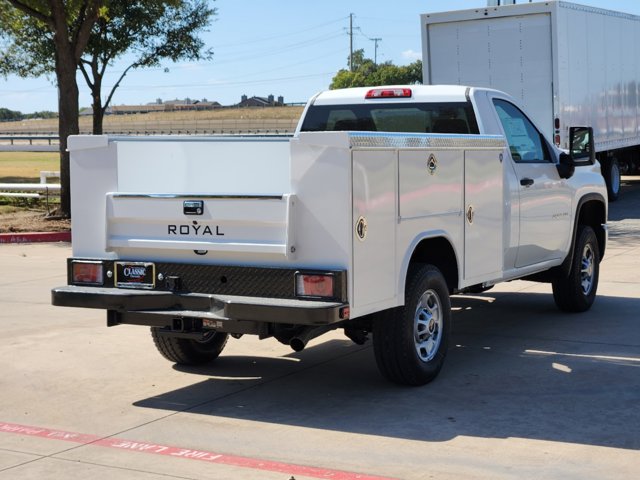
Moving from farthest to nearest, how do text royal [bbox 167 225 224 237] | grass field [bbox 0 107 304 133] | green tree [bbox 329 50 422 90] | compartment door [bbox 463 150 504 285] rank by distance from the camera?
green tree [bbox 329 50 422 90] < grass field [bbox 0 107 304 133] < compartment door [bbox 463 150 504 285] < text royal [bbox 167 225 224 237]

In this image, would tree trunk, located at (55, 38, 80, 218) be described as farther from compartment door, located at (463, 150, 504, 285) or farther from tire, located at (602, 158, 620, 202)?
compartment door, located at (463, 150, 504, 285)

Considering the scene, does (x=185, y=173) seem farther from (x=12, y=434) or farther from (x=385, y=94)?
(x=385, y=94)

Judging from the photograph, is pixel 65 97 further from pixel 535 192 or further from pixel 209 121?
pixel 209 121

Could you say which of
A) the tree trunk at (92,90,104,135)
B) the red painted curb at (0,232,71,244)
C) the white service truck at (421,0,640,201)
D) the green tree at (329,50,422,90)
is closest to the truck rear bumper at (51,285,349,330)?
the red painted curb at (0,232,71,244)

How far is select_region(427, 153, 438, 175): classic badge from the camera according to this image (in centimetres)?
755

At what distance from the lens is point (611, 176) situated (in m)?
24.4

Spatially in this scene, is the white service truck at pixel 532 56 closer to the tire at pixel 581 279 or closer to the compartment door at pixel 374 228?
the tire at pixel 581 279

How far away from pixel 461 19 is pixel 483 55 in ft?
2.64

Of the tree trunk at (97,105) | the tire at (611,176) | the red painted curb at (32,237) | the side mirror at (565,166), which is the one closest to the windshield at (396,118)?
the side mirror at (565,166)

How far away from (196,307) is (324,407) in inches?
42.0

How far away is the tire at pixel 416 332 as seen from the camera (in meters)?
7.41

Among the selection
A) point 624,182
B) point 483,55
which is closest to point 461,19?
point 483,55

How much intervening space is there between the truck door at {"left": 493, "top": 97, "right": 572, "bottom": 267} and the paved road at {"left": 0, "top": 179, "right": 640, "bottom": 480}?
0.75 metres

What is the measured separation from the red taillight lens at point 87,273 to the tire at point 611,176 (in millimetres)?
18246
